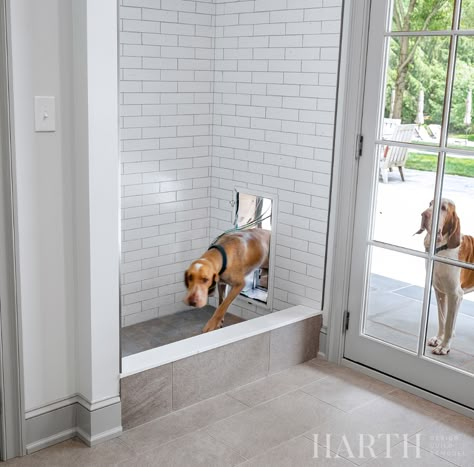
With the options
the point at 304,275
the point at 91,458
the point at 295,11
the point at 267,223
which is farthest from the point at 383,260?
the point at 91,458

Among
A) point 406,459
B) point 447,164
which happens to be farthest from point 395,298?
point 406,459

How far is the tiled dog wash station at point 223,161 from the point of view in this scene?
11.3ft

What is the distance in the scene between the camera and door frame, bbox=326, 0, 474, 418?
326 centimetres

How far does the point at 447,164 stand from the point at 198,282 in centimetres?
131

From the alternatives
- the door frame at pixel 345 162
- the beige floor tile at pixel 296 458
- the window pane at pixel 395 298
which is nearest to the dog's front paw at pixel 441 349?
the window pane at pixel 395 298

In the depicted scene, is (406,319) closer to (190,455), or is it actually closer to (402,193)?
(402,193)

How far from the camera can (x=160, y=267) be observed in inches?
163

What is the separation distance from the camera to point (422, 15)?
3039mm

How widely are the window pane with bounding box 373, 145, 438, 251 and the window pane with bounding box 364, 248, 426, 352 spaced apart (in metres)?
0.09

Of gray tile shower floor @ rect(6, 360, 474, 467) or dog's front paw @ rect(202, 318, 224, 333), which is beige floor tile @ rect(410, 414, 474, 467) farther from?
dog's front paw @ rect(202, 318, 224, 333)

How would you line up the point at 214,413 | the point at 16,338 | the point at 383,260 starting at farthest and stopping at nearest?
the point at 383,260, the point at 214,413, the point at 16,338

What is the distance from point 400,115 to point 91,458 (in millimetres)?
2061

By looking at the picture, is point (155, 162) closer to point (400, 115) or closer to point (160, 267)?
point (160, 267)

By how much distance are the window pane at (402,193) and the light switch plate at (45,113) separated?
1.59 m
